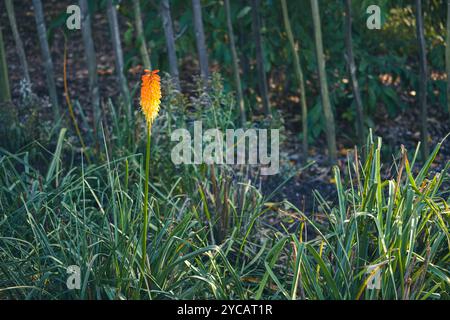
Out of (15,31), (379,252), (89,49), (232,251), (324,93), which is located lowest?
(232,251)

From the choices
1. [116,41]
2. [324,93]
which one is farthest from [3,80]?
[324,93]

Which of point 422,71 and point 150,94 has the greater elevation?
point 150,94

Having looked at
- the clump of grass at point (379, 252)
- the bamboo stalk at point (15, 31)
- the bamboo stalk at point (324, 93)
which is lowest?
the clump of grass at point (379, 252)

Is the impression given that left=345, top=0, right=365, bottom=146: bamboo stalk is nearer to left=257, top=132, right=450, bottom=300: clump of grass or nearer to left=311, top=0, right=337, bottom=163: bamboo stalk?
Answer: left=311, top=0, right=337, bottom=163: bamboo stalk

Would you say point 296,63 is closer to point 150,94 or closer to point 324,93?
point 324,93

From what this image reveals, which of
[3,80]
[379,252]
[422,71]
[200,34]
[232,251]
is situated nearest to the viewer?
[379,252]

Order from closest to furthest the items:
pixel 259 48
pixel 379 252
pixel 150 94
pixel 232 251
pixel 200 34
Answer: pixel 150 94
pixel 379 252
pixel 232 251
pixel 200 34
pixel 259 48

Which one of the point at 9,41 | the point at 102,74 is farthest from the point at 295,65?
the point at 9,41

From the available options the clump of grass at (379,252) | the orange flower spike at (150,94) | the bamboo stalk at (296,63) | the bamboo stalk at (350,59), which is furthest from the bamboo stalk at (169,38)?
the orange flower spike at (150,94)

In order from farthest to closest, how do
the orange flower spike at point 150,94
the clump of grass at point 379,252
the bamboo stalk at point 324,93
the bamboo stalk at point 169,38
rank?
1. the bamboo stalk at point 169,38
2. the bamboo stalk at point 324,93
3. the clump of grass at point 379,252
4. the orange flower spike at point 150,94

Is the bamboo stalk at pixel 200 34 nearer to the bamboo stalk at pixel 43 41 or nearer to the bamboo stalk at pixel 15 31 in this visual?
the bamboo stalk at pixel 43 41

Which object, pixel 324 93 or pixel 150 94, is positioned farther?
pixel 324 93

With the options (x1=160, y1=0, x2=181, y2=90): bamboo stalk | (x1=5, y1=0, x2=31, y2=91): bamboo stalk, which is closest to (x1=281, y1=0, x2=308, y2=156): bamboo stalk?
(x1=160, y1=0, x2=181, y2=90): bamboo stalk
